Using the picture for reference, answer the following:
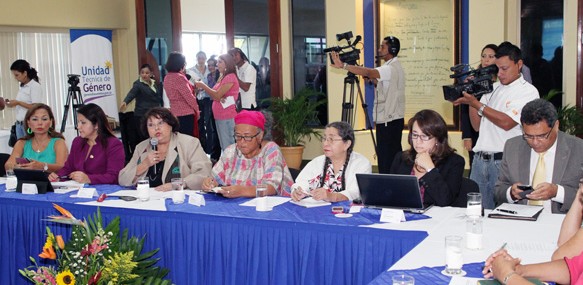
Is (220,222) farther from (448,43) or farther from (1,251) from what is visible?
(448,43)

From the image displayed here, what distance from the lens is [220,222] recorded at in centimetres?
368

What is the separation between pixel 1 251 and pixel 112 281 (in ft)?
5.77

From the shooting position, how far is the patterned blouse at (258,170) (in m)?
4.38

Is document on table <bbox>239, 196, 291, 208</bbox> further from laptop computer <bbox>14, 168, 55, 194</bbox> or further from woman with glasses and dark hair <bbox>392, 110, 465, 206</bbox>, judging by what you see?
laptop computer <bbox>14, 168, 55, 194</bbox>

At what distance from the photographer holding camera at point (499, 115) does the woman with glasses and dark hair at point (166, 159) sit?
1.77 metres

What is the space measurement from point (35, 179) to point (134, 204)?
859 mm

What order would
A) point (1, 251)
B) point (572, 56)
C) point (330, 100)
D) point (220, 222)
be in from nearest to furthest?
point (220, 222) < point (1, 251) < point (572, 56) < point (330, 100)

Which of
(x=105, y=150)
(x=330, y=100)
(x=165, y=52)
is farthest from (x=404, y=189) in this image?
(x=165, y=52)

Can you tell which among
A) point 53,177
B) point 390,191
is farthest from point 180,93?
point 390,191

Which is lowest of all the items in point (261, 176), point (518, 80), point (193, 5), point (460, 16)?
point (261, 176)

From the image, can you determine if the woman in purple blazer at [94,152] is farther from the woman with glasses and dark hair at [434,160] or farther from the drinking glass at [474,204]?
the drinking glass at [474,204]

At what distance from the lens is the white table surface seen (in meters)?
2.80

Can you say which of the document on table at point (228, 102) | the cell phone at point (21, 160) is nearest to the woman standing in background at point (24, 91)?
the document on table at point (228, 102)

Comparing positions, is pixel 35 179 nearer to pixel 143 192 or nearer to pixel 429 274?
pixel 143 192
